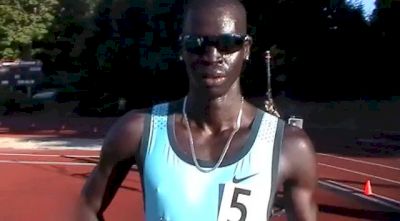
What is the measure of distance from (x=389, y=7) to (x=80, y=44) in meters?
10.3

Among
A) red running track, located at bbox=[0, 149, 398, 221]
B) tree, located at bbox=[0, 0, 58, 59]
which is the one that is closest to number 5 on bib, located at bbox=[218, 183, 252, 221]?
red running track, located at bbox=[0, 149, 398, 221]

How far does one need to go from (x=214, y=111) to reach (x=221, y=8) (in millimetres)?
217

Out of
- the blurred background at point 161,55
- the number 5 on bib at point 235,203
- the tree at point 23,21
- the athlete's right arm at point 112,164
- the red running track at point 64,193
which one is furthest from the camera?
the tree at point 23,21

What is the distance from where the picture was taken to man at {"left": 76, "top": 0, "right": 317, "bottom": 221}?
6.34 feet

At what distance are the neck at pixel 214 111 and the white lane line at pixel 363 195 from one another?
31.7 feet

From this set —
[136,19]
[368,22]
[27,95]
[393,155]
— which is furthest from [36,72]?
[393,155]

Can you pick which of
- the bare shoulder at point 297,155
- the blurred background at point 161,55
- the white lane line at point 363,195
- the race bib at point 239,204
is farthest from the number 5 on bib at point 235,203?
the blurred background at point 161,55

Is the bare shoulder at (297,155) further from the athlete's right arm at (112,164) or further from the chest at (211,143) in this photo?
the athlete's right arm at (112,164)

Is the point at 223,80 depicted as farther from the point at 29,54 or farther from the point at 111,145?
the point at 29,54

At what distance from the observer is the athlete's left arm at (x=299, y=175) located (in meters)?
1.98

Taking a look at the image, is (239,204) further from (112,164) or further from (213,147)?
(112,164)

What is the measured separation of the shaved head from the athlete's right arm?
24cm

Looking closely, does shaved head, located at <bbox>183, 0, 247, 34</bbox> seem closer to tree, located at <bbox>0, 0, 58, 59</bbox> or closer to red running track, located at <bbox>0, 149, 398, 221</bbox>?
red running track, located at <bbox>0, 149, 398, 221</bbox>

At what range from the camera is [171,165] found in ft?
6.39
